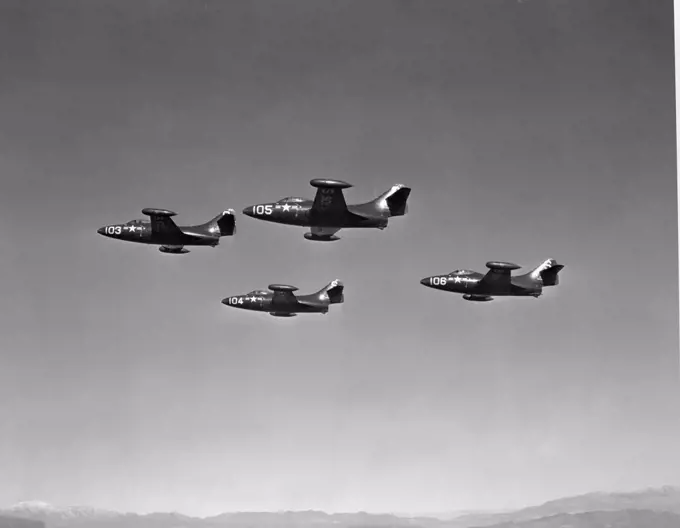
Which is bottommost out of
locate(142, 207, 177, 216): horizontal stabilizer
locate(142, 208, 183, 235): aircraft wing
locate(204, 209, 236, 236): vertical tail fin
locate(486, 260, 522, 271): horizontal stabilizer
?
locate(486, 260, 522, 271): horizontal stabilizer

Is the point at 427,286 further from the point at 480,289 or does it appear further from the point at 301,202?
the point at 301,202

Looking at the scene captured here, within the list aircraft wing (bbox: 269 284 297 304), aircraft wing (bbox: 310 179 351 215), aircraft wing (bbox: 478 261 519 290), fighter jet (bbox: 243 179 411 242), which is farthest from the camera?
aircraft wing (bbox: 269 284 297 304)

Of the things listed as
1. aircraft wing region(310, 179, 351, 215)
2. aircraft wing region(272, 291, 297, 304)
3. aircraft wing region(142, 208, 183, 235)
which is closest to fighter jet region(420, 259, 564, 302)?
aircraft wing region(272, 291, 297, 304)

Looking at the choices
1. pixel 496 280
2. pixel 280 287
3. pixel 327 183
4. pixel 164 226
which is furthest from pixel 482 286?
pixel 164 226

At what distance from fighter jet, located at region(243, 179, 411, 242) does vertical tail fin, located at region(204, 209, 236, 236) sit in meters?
0.83

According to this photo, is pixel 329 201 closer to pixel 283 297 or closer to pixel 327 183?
pixel 327 183

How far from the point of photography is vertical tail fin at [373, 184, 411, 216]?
42.0ft

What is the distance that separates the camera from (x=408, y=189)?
12.8 m

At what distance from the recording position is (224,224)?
1359cm

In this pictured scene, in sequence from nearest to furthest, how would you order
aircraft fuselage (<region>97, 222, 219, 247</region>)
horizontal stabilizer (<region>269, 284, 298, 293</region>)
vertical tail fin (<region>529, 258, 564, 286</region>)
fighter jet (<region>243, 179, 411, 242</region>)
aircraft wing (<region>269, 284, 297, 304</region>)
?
fighter jet (<region>243, 179, 411, 242</region>) < aircraft fuselage (<region>97, 222, 219, 247</region>) < horizontal stabilizer (<region>269, 284, 298, 293</region>) < vertical tail fin (<region>529, 258, 564, 286</region>) < aircraft wing (<region>269, 284, 297, 304</region>)

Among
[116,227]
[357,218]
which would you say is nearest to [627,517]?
[357,218]

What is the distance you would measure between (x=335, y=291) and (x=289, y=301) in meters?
0.76

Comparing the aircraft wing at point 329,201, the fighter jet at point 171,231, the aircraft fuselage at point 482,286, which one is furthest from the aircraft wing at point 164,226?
the aircraft fuselage at point 482,286

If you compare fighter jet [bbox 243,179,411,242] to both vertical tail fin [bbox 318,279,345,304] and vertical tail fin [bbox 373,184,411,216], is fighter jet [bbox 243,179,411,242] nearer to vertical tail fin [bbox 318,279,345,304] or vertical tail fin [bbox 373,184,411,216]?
vertical tail fin [bbox 373,184,411,216]
